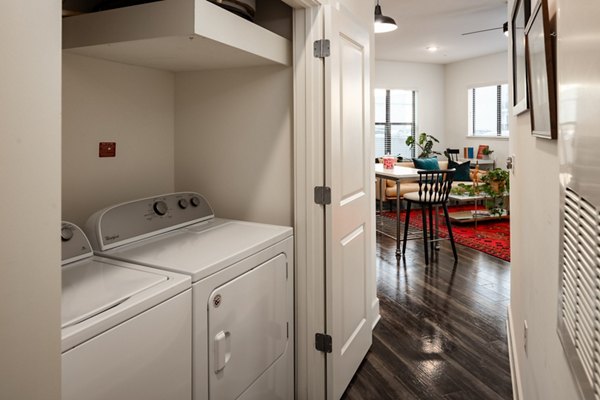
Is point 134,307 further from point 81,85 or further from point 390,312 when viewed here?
point 390,312

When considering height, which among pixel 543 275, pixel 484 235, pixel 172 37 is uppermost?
pixel 172 37

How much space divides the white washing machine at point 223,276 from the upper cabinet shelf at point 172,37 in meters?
0.61

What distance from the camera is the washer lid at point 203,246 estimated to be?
1500 mm

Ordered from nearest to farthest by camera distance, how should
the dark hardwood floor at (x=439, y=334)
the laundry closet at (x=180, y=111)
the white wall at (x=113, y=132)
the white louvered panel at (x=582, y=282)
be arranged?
1. the white louvered panel at (x=582, y=282)
2. the laundry closet at (x=180, y=111)
3. the white wall at (x=113, y=132)
4. the dark hardwood floor at (x=439, y=334)

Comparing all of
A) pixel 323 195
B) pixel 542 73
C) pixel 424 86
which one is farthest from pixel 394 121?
pixel 542 73

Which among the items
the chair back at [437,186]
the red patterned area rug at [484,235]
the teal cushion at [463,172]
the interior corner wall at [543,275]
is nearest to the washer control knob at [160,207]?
the interior corner wall at [543,275]

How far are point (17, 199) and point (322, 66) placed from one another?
1.49 meters

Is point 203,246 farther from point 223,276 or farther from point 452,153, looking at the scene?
point 452,153

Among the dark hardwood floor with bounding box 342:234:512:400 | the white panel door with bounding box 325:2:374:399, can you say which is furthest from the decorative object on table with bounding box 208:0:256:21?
the dark hardwood floor with bounding box 342:234:512:400

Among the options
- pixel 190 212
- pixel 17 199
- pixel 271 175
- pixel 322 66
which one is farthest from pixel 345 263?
pixel 17 199

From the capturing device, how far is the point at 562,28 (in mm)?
942

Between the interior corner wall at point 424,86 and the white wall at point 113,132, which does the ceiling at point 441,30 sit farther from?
the white wall at point 113,132

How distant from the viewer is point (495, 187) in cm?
A: 581

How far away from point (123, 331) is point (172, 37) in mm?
949
